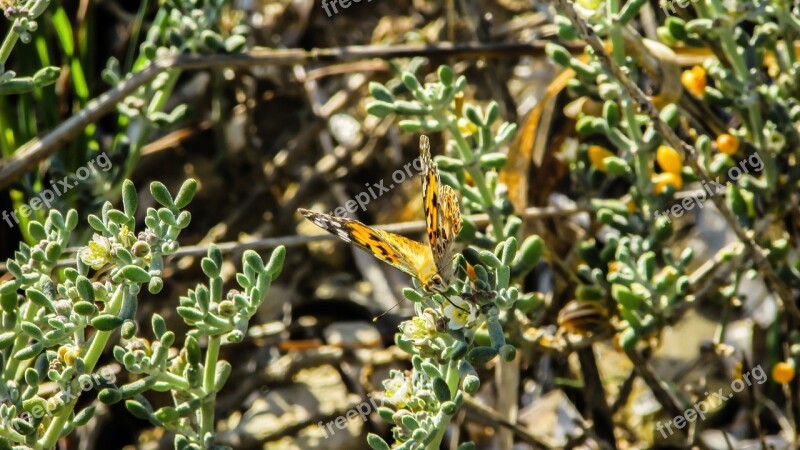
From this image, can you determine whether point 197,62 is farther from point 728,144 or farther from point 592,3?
point 728,144

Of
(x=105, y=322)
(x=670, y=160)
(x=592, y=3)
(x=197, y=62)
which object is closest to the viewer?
(x=105, y=322)

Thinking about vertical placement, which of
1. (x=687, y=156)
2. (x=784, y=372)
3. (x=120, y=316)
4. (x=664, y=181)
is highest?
(x=120, y=316)

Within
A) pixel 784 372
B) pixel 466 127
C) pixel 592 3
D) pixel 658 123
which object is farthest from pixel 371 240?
pixel 784 372

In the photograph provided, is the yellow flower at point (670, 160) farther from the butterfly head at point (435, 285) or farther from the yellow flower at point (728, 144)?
the butterfly head at point (435, 285)

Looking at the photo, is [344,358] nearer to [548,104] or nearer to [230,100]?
[548,104]

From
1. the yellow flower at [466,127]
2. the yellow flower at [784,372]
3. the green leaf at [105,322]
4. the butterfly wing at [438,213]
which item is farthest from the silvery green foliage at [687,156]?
the green leaf at [105,322]

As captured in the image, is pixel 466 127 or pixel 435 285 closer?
pixel 435 285

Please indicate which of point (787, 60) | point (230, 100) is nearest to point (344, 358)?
point (230, 100)
